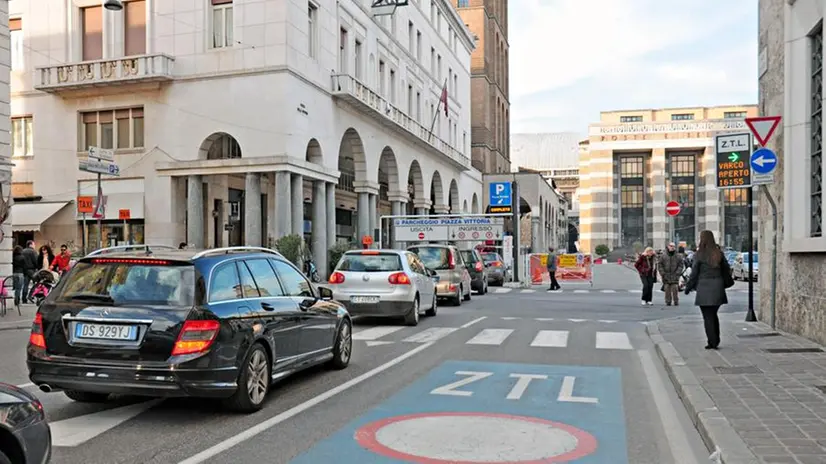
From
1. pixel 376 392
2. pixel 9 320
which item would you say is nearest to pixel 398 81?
pixel 9 320

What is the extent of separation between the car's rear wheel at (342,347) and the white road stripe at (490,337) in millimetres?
3231

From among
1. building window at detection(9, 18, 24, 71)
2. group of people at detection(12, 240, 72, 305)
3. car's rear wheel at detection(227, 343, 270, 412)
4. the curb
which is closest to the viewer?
the curb

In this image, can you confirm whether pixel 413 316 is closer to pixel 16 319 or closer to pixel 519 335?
pixel 519 335

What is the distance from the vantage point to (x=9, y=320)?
54.3 feet

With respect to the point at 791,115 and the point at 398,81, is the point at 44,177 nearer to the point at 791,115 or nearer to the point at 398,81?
the point at 398,81

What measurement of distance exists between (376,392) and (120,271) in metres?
2.97

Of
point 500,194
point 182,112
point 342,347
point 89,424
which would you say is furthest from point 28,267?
point 500,194

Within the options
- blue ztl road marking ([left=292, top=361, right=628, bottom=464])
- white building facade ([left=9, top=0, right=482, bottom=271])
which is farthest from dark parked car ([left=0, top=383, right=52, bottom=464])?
white building facade ([left=9, top=0, right=482, bottom=271])

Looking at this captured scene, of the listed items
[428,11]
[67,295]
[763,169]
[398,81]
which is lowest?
[67,295]

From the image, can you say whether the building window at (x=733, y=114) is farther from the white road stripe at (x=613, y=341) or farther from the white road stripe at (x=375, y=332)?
the white road stripe at (x=375, y=332)

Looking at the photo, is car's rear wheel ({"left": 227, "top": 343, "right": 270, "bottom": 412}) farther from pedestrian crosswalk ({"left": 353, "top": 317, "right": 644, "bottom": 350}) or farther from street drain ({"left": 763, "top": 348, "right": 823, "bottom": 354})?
street drain ({"left": 763, "top": 348, "right": 823, "bottom": 354})

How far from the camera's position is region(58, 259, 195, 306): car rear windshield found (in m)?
6.55

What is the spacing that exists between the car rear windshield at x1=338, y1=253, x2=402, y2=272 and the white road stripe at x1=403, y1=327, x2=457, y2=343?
→ 59.9 inches

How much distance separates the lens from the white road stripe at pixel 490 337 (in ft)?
41.4
